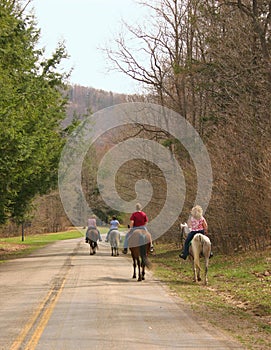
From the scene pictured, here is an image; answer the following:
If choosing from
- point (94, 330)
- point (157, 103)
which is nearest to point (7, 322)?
point (94, 330)

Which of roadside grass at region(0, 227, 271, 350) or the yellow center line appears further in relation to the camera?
roadside grass at region(0, 227, 271, 350)

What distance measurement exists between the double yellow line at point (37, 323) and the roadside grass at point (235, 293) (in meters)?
3.20

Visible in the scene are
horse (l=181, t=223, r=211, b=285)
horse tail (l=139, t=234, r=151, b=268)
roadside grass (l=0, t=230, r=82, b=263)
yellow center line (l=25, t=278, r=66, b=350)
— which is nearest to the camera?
yellow center line (l=25, t=278, r=66, b=350)

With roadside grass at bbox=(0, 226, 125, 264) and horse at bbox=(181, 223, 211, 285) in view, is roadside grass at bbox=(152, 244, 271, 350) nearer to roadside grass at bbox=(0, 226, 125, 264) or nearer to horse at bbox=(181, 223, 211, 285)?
horse at bbox=(181, 223, 211, 285)

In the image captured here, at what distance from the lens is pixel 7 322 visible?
12.1 meters

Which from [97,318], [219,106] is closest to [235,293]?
[97,318]

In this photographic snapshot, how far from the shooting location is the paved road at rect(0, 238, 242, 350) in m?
9.96

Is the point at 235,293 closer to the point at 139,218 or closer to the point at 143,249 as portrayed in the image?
the point at 143,249

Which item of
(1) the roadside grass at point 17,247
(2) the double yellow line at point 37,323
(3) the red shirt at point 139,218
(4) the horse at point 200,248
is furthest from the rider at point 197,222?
(1) the roadside grass at point 17,247

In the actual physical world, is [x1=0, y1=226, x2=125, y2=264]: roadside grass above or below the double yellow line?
above

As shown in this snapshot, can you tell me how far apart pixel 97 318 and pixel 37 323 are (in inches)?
48.3

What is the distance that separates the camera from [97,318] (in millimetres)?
12414

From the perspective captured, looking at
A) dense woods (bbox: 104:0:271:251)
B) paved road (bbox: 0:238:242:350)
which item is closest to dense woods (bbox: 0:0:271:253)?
dense woods (bbox: 104:0:271:251)

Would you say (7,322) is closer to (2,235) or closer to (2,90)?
(2,90)
